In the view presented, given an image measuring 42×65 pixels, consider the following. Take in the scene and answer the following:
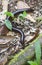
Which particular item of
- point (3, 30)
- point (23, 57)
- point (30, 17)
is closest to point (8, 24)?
point (3, 30)

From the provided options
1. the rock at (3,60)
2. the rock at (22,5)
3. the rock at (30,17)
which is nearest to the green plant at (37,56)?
the rock at (3,60)

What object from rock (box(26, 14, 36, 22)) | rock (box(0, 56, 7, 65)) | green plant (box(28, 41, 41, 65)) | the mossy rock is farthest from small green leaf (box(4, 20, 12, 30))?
green plant (box(28, 41, 41, 65))

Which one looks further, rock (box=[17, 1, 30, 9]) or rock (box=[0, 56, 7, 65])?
rock (box=[17, 1, 30, 9])

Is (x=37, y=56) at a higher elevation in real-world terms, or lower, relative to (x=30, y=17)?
lower

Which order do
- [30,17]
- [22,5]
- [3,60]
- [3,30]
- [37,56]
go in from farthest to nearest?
[22,5], [30,17], [3,30], [3,60], [37,56]

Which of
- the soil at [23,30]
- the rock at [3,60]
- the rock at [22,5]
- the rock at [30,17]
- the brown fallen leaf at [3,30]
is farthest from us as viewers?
the rock at [22,5]

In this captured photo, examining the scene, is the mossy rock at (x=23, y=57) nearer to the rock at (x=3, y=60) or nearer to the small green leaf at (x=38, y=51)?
the small green leaf at (x=38, y=51)

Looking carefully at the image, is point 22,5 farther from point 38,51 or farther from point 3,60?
point 38,51

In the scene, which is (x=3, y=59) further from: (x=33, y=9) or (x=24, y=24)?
(x=33, y=9)

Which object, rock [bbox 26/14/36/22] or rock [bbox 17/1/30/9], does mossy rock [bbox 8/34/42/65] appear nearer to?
rock [bbox 26/14/36/22]

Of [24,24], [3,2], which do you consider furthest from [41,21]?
[3,2]
